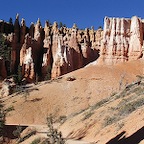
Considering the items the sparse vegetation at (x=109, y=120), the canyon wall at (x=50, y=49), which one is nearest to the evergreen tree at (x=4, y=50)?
the canyon wall at (x=50, y=49)

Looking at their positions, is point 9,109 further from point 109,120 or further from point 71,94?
point 109,120

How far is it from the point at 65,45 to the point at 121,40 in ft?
106

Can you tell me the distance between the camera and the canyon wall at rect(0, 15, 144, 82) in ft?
262

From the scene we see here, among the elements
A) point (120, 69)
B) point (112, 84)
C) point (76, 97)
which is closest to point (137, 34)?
point (120, 69)

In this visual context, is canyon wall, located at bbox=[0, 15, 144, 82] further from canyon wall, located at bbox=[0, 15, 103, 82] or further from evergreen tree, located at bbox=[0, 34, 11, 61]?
evergreen tree, located at bbox=[0, 34, 11, 61]

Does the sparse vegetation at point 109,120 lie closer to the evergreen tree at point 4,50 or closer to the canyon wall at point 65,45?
the canyon wall at point 65,45

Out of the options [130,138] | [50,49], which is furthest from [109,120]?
[50,49]

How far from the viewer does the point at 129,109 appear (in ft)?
98.2

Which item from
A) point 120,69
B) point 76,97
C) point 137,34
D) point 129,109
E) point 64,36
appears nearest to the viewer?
point 129,109

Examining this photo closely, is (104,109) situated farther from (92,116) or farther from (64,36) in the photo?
(64,36)

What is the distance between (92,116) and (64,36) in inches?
3474

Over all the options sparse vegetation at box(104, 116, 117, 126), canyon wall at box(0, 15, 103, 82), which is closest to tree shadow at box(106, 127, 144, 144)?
sparse vegetation at box(104, 116, 117, 126)

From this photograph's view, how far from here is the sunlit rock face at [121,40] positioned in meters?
78.6

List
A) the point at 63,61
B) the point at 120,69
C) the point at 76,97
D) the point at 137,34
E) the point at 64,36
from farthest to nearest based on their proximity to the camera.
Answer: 1. the point at 64,36
2. the point at 63,61
3. the point at 137,34
4. the point at 120,69
5. the point at 76,97
